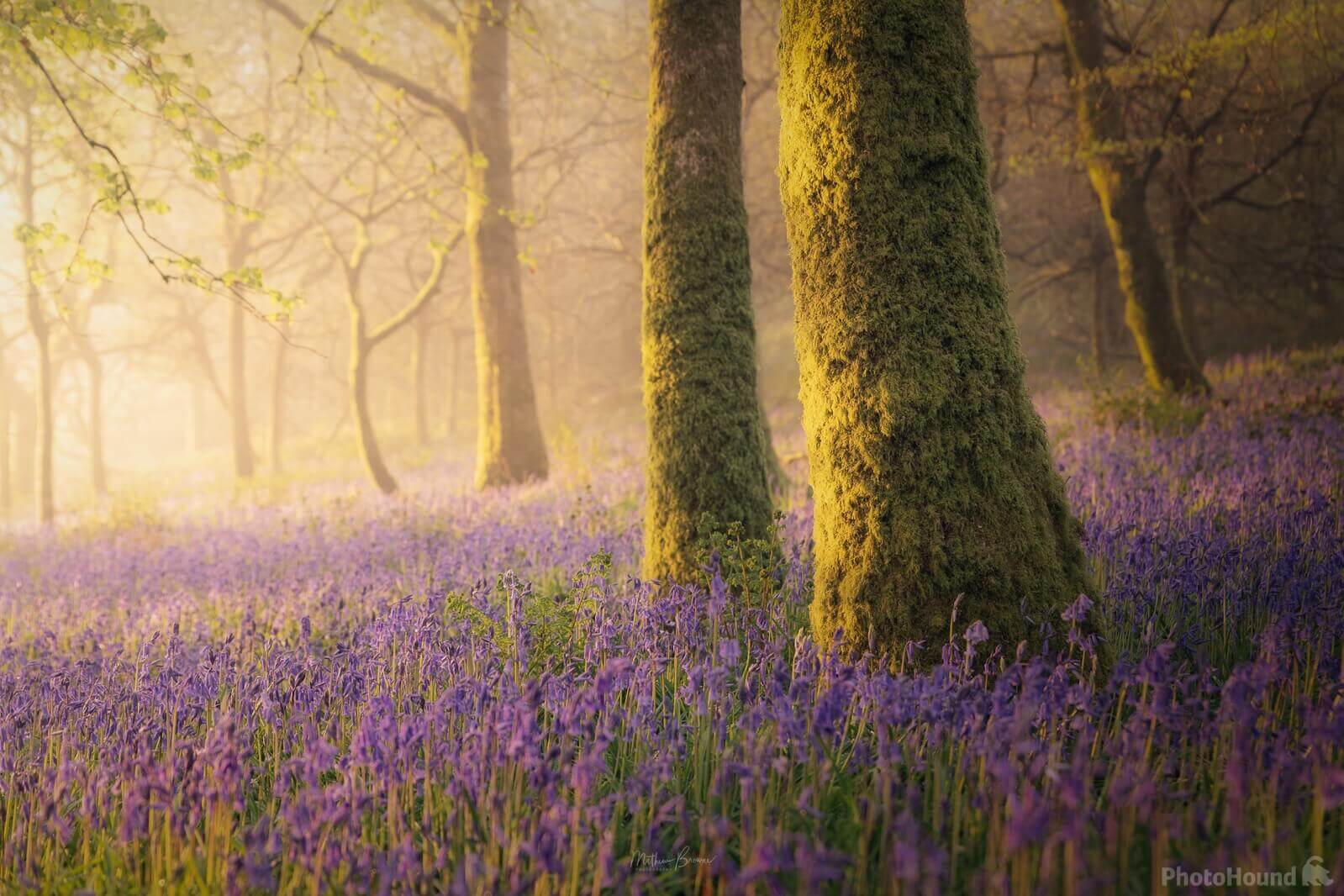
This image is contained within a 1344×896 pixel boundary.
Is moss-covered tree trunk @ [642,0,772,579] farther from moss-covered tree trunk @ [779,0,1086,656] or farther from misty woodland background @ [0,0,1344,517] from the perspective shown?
misty woodland background @ [0,0,1344,517]

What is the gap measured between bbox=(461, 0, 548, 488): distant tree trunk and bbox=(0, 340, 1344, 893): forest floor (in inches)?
213

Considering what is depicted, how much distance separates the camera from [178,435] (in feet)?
200

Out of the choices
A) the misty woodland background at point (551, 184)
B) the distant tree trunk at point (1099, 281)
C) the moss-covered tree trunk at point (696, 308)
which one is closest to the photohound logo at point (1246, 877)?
the moss-covered tree trunk at point (696, 308)

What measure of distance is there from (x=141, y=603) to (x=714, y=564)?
4.66 meters

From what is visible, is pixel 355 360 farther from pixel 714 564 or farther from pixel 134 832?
pixel 134 832

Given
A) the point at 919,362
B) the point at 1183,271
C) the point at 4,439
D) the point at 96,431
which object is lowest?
the point at 919,362

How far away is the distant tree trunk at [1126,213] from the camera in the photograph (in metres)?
10.1

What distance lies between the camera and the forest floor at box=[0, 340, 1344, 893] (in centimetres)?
176

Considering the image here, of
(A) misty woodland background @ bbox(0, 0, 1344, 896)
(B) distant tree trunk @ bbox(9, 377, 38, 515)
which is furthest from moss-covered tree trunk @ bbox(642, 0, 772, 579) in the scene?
(B) distant tree trunk @ bbox(9, 377, 38, 515)

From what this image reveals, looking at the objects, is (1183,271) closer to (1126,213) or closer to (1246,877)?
(1126,213)

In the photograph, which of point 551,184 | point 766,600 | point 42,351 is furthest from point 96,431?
point 766,600

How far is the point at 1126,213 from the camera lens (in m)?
10.3

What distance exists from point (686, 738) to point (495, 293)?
893 cm

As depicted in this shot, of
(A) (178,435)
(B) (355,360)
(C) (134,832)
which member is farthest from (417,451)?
(A) (178,435)
